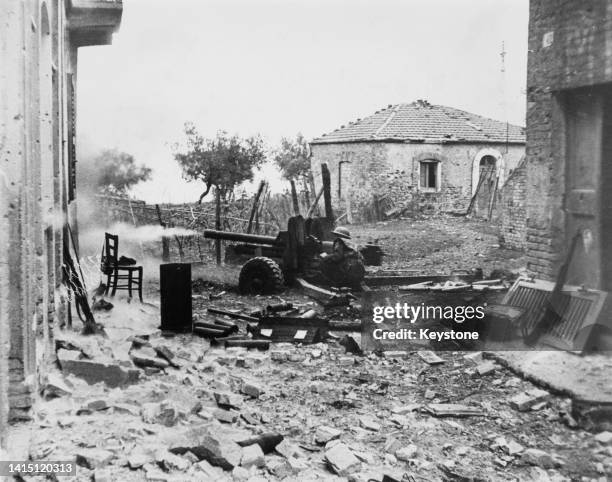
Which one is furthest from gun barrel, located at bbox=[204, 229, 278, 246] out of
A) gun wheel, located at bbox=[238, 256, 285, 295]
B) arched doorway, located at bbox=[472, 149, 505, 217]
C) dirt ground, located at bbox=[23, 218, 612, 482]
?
arched doorway, located at bbox=[472, 149, 505, 217]

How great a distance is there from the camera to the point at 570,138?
291 inches

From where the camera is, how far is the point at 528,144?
7906 millimetres

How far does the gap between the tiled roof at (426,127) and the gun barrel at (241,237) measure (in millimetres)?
2088

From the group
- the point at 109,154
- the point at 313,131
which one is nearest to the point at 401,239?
the point at 313,131

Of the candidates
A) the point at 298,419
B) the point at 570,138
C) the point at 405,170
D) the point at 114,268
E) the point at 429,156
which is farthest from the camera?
the point at 405,170

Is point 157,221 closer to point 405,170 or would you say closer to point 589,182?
point 405,170

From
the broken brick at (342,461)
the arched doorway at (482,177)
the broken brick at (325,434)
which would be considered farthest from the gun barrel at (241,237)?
the broken brick at (342,461)

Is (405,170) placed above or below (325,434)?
above

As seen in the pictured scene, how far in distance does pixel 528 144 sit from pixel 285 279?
4.38 meters

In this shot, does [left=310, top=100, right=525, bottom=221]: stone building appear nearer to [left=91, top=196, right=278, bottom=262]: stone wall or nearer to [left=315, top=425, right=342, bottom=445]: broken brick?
[left=91, top=196, right=278, bottom=262]: stone wall

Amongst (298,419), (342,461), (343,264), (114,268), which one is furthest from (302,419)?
(343,264)

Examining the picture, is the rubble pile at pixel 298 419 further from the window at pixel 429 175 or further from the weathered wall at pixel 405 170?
the weathered wall at pixel 405 170

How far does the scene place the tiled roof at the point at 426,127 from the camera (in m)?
11.1

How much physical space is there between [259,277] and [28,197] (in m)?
5.81
